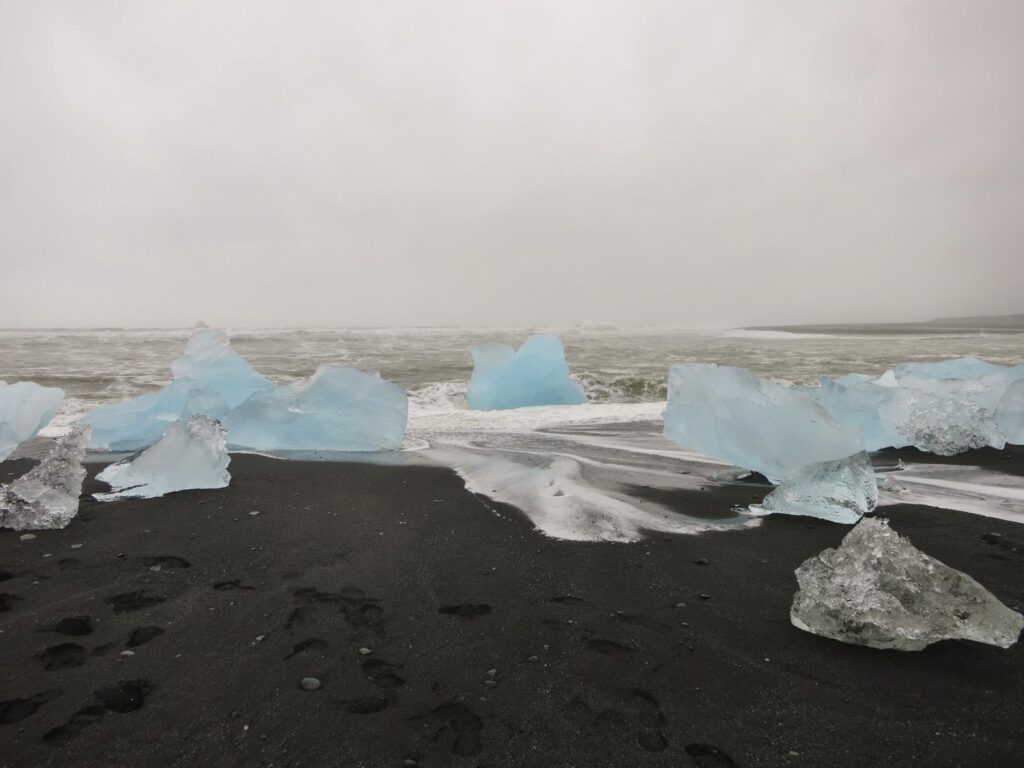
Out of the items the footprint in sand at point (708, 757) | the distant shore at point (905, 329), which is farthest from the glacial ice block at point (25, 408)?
the distant shore at point (905, 329)

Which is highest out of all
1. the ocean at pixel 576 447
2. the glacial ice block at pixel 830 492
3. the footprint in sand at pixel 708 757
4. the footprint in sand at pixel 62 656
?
the glacial ice block at pixel 830 492

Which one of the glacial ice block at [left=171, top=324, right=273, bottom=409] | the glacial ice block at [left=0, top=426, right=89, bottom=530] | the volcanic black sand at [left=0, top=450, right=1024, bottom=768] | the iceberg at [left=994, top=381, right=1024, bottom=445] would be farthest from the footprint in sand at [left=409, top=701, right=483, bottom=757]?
the iceberg at [left=994, top=381, right=1024, bottom=445]

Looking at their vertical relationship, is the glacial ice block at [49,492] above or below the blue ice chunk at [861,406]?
below

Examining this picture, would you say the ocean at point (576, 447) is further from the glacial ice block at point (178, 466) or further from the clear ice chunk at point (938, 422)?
the glacial ice block at point (178, 466)

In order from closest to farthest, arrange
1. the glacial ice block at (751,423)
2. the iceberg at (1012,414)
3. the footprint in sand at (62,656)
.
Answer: the footprint in sand at (62,656) → the glacial ice block at (751,423) → the iceberg at (1012,414)

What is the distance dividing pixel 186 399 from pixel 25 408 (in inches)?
46.8

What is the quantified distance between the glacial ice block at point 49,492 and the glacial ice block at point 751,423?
139 inches

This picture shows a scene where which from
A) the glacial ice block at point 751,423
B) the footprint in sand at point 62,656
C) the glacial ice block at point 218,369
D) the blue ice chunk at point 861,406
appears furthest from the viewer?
the glacial ice block at point 218,369

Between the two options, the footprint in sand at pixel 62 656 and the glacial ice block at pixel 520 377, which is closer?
the footprint in sand at pixel 62 656

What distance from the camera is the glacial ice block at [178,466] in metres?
3.65

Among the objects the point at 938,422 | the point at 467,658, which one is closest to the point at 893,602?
the point at 467,658

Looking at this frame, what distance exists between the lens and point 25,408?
482 centimetres

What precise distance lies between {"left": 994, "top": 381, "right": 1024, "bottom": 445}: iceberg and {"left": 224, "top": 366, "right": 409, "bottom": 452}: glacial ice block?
509 centimetres

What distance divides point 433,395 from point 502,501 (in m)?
5.28
